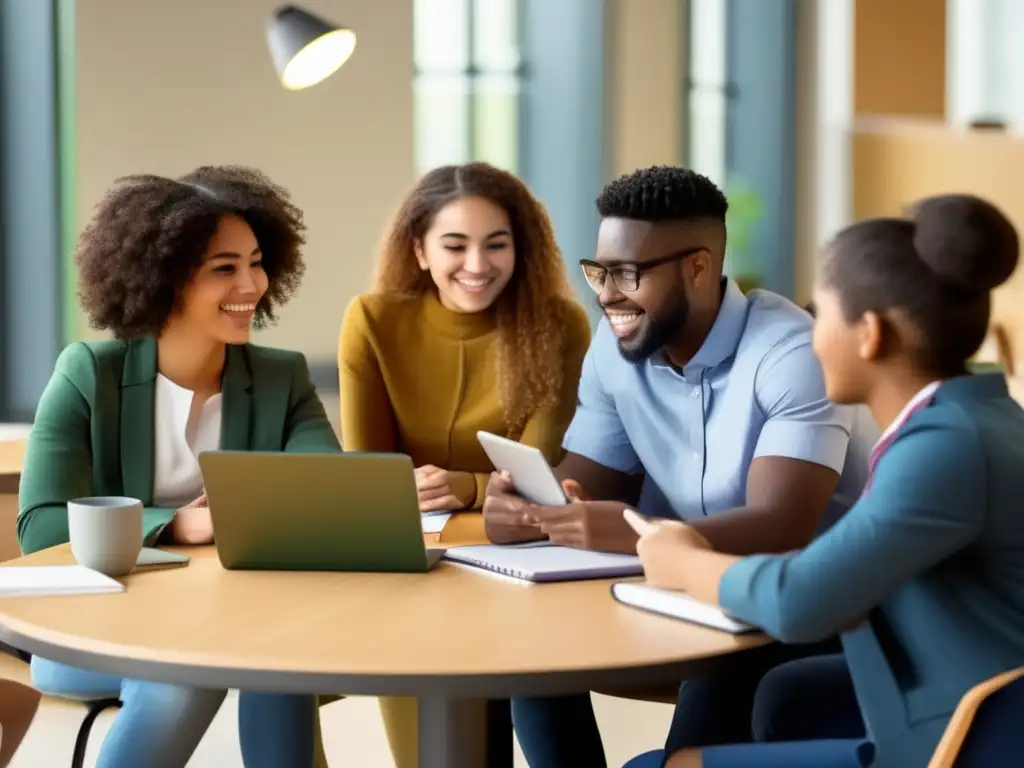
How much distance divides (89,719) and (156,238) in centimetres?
79

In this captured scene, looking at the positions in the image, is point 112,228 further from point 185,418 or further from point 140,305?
point 185,418

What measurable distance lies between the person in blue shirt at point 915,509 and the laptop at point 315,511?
416 mm

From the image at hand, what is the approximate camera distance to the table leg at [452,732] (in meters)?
1.62

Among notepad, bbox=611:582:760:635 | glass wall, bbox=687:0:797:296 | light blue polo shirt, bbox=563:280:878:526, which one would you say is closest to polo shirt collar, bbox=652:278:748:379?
light blue polo shirt, bbox=563:280:878:526

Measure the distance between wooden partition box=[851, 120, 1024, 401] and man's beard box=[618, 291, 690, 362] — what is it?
5.60ft

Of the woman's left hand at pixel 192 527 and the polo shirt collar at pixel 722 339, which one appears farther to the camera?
the polo shirt collar at pixel 722 339

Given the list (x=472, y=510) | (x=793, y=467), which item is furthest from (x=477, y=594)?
(x=472, y=510)

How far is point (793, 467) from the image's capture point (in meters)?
1.97

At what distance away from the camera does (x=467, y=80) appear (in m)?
5.65

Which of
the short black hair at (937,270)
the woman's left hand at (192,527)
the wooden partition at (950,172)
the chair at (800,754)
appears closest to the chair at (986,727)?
the chair at (800,754)

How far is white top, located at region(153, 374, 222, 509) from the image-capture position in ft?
7.54

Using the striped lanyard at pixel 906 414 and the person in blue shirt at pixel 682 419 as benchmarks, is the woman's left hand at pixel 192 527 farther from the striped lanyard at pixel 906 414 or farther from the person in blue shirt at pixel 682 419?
the striped lanyard at pixel 906 414

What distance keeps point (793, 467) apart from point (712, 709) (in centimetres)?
35

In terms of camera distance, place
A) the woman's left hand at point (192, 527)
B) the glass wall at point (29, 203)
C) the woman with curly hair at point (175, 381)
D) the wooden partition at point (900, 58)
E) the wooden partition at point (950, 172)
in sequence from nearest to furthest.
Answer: the woman's left hand at point (192, 527) < the woman with curly hair at point (175, 381) < the wooden partition at point (950, 172) < the glass wall at point (29, 203) < the wooden partition at point (900, 58)
